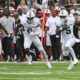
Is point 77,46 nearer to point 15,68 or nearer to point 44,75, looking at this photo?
point 15,68

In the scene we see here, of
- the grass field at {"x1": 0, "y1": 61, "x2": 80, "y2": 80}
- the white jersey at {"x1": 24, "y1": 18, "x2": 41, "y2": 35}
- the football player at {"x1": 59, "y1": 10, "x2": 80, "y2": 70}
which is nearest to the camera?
the grass field at {"x1": 0, "y1": 61, "x2": 80, "y2": 80}

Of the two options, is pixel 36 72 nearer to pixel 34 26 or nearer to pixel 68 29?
pixel 68 29

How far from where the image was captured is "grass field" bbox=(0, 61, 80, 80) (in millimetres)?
12070

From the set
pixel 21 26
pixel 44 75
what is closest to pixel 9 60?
pixel 21 26

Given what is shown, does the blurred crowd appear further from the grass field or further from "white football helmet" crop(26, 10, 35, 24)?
"white football helmet" crop(26, 10, 35, 24)

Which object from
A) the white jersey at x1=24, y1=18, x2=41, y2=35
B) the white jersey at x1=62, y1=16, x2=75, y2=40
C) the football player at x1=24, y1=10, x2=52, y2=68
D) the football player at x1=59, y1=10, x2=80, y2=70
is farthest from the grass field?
the white jersey at x1=24, y1=18, x2=41, y2=35

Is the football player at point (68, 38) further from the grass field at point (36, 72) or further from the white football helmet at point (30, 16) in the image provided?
the white football helmet at point (30, 16)

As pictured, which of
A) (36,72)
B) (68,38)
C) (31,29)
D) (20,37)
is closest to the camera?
(36,72)

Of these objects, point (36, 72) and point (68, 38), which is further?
point (68, 38)

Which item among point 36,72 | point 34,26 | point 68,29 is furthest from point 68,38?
point 36,72

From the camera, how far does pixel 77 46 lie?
1789cm

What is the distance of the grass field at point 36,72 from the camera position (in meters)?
12.1

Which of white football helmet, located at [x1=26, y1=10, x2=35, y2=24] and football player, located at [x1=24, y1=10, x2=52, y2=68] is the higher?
white football helmet, located at [x1=26, y1=10, x2=35, y2=24]

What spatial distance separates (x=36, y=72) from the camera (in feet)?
43.8
